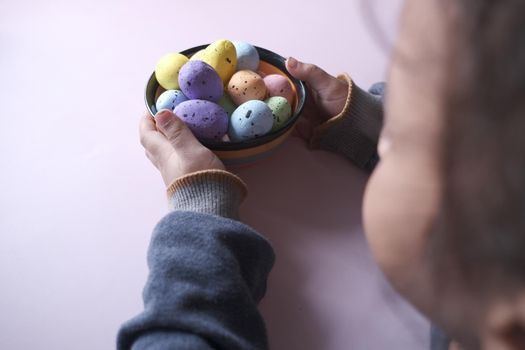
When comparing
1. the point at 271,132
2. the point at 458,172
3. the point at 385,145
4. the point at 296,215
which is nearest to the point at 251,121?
the point at 271,132

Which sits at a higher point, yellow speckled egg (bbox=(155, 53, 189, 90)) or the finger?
yellow speckled egg (bbox=(155, 53, 189, 90))

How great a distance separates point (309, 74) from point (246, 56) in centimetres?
10

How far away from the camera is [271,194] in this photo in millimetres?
691

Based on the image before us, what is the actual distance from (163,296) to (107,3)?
646mm

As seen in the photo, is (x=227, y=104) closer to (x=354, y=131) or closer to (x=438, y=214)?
(x=354, y=131)

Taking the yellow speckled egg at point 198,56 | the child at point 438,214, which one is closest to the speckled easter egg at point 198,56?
the yellow speckled egg at point 198,56

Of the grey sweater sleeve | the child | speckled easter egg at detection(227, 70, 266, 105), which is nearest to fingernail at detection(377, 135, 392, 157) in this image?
the child

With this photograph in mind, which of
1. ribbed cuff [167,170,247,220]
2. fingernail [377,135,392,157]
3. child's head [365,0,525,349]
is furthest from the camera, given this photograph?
ribbed cuff [167,170,247,220]

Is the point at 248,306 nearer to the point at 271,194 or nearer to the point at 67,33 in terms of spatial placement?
the point at 271,194

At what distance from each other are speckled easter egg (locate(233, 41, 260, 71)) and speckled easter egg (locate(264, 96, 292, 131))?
0.07 meters

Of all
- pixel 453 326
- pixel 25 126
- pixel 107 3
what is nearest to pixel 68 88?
pixel 25 126

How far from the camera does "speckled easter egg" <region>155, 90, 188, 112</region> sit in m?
0.69

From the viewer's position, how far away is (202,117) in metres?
0.67

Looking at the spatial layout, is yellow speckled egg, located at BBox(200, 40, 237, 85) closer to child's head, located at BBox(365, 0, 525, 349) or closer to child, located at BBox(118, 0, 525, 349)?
child, located at BBox(118, 0, 525, 349)
